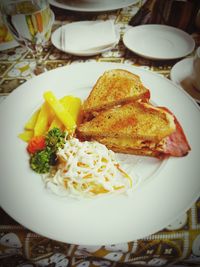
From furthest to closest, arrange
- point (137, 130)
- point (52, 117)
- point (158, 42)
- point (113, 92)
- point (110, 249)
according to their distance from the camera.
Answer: point (158, 42) → point (113, 92) → point (52, 117) → point (137, 130) → point (110, 249)

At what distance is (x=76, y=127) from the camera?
5.18ft

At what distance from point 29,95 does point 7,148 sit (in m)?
0.43

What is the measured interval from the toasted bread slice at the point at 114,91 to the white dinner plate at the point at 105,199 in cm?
21

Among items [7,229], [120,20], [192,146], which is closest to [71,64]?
[120,20]

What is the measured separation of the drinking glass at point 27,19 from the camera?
164 cm

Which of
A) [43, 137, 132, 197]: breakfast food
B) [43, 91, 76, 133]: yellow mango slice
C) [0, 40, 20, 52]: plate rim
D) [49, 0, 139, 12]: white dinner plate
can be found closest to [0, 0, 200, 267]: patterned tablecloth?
[43, 137, 132, 197]: breakfast food

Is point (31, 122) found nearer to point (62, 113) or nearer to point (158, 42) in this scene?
point (62, 113)

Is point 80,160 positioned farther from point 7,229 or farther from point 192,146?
point 192,146

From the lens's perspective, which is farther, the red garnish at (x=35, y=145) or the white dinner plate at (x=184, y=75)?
the white dinner plate at (x=184, y=75)

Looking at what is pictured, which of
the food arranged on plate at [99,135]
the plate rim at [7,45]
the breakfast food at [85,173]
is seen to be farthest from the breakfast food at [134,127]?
the plate rim at [7,45]

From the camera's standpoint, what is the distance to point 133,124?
5.07 ft

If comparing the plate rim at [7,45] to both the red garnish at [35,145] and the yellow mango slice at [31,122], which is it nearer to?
the yellow mango slice at [31,122]

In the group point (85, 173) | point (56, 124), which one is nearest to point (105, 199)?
point (85, 173)

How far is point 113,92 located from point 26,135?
1.92 ft
